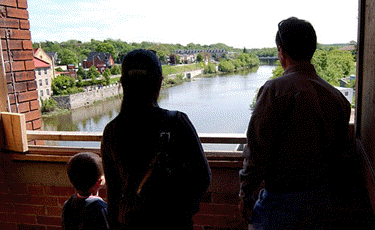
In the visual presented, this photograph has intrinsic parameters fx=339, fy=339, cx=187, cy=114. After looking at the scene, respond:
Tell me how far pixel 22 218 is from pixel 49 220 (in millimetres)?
244

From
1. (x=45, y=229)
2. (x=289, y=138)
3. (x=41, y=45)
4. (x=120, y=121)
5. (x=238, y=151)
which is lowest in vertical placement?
(x=45, y=229)

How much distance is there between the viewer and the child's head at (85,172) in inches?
62.6

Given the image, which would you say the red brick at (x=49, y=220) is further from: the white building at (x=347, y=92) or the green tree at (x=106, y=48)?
the white building at (x=347, y=92)

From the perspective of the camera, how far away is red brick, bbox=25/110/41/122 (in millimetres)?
2643

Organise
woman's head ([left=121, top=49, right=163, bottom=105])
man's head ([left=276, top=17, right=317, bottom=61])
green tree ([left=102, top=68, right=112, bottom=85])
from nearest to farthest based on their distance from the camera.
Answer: woman's head ([left=121, top=49, right=163, bottom=105]), man's head ([left=276, top=17, right=317, bottom=61]), green tree ([left=102, top=68, right=112, bottom=85])

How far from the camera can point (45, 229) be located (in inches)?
102

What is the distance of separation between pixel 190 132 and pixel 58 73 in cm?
152

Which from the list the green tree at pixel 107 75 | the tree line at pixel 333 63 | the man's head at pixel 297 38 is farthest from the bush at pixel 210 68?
the man's head at pixel 297 38

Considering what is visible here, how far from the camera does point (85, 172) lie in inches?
63.6

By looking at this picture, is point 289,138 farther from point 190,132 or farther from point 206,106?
point 206,106

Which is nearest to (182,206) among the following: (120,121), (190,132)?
(190,132)

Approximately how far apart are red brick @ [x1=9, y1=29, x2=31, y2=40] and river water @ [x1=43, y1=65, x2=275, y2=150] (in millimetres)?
706

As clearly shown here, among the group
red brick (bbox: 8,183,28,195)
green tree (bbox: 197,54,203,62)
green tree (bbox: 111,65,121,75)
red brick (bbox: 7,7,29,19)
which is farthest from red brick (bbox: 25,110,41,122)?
green tree (bbox: 197,54,203,62)

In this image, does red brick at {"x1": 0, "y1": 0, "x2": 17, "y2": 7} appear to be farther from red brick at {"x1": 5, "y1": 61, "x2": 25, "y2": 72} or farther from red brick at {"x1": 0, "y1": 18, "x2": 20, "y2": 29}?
red brick at {"x1": 5, "y1": 61, "x2": 25, "y2": 72}
